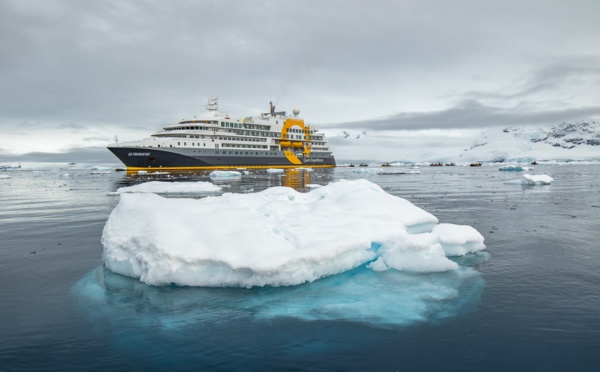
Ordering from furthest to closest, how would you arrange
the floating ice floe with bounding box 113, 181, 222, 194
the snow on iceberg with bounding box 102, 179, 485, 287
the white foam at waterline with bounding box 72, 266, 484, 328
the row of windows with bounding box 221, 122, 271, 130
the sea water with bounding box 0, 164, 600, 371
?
the row of windows with bounding box 221, 122, 271, 130, the floating ice floe with bounding box 113, 181, 222, 194, the snow on iceberg with bounding box 102, 179, 485, 287, the white foam at waterline with bounding box 72, 266, 484, 328, the sea water with bounding box 0, 164, 600, 371

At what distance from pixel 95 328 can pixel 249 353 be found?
220 centimetres

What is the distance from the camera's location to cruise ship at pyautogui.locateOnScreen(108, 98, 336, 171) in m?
53.2

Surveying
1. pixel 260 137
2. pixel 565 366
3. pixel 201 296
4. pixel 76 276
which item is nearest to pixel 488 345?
pixel 565 366

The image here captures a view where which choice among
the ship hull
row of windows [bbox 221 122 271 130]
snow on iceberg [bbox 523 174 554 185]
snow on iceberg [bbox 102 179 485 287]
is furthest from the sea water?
row of windows [bbox 221 122 271 130]

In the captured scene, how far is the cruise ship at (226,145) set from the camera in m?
53.2

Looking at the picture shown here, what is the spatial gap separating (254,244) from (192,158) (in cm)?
5332

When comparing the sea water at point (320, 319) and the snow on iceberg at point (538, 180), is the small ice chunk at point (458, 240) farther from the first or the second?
the snow on iceberg at point (538, 180)

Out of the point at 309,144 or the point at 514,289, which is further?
the point at 309,144

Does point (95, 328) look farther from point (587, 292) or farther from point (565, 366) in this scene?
point (587, 292)

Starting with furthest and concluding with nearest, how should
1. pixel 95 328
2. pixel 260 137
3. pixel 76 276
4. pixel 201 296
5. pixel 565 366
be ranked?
1. pixel 260 137
2. pixel 76 276
3. pixel 201 296
4. pixel 95 328
5. pixel 565 366

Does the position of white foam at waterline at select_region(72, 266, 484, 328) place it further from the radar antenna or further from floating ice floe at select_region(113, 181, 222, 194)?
the radar antenna

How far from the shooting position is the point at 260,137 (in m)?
69.1

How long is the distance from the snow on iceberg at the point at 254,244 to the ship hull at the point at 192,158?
48.1 meters

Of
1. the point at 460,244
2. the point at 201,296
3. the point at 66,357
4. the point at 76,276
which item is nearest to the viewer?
the point at 66,357
